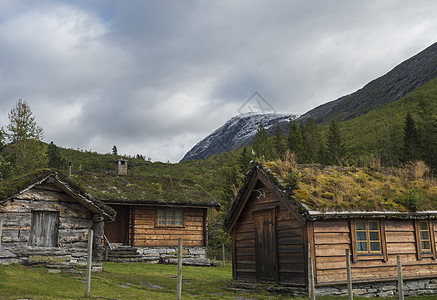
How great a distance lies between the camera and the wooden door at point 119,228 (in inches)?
1040

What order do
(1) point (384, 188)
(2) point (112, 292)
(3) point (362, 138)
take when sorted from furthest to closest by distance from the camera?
1. (3) point (362, 138)
2. (1) point (384, 188)
3. (2) point (112, 292)

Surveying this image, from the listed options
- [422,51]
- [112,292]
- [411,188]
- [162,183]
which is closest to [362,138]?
[162,183]

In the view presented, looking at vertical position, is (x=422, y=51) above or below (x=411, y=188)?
above

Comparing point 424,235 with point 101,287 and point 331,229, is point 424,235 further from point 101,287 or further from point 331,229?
point 101,287

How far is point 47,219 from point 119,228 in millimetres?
10640

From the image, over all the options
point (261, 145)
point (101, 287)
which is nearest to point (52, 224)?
point (101, 287)

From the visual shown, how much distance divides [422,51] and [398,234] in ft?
698

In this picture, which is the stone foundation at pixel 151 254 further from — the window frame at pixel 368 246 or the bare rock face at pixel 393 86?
the bare rock face at pixel 393 86

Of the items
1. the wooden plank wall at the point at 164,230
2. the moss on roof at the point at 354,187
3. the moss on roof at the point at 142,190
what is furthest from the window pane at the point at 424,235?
the wooden plank wall at the point at 164,230

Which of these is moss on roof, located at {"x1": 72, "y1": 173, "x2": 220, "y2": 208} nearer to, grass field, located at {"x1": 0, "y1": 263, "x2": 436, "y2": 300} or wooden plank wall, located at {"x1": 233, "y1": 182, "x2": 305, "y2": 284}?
grass field, located at {"x1": 0, "y1": 263, "x2": 436, "y2": 300}

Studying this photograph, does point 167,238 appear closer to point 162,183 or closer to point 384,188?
point 162,183

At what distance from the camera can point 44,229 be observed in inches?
634

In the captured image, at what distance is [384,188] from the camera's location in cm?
1708

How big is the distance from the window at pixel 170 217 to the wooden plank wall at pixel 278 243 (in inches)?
402
